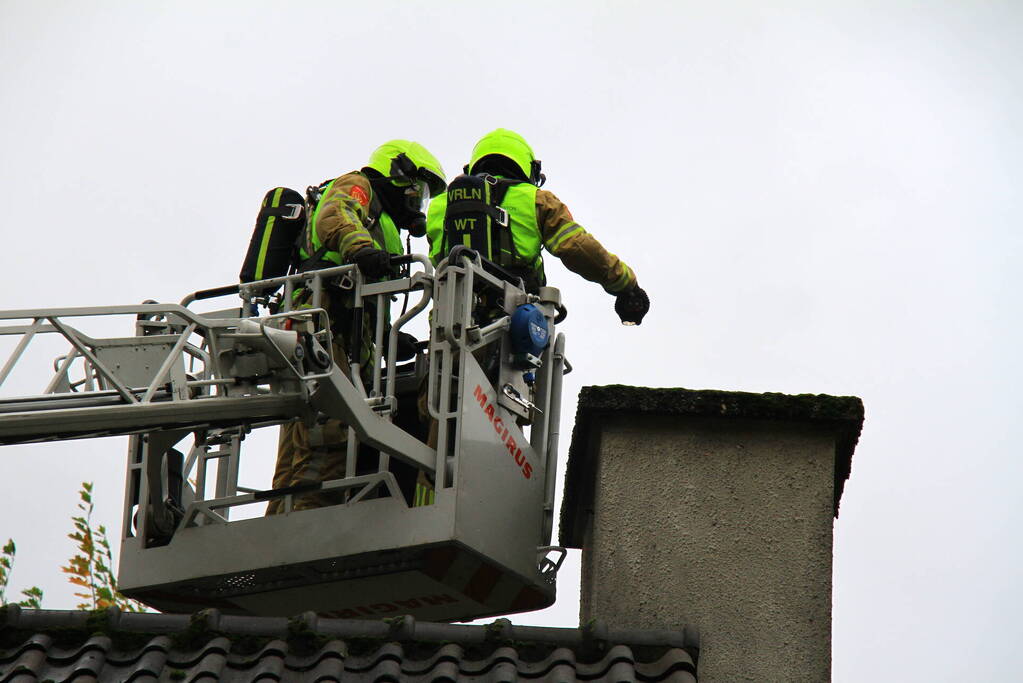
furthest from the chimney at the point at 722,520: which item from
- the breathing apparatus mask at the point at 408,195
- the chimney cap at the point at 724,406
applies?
the breathing apparatus mask at the point at 408,195

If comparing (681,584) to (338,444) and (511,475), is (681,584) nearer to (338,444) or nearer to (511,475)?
(511,475)

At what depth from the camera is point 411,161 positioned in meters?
10.6

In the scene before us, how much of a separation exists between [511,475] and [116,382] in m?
2.03

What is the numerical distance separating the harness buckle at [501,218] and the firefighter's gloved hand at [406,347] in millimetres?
824

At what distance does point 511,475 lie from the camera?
8680 mm

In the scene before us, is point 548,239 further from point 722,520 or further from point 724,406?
point 722,520

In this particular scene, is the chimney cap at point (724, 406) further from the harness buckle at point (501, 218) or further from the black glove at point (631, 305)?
the black glove at point (631, 305)

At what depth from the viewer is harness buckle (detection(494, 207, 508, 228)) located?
977 centimetres

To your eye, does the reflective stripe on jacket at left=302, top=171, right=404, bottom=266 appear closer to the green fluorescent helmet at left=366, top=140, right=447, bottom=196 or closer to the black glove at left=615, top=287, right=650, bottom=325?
the green fluorescent helmet at left=366, top=140, right=447, bottom=196

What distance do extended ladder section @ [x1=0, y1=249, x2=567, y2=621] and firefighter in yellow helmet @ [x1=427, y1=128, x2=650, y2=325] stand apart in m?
0.39

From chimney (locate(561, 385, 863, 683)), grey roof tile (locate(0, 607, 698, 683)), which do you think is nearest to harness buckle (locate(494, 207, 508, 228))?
chimney (locate(561, 385, 863, 683))

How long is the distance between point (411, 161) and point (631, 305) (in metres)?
1.62

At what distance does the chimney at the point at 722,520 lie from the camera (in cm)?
708

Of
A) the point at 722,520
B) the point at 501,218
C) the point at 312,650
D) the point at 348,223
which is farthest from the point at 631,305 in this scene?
the point at 312,650
